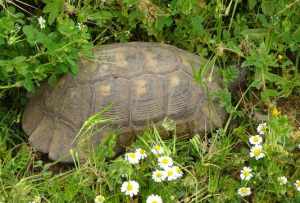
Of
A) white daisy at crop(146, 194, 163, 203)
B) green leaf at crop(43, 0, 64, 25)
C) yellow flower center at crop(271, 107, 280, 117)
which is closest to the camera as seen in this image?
white daisy at crop(146, 194, 163, 203)

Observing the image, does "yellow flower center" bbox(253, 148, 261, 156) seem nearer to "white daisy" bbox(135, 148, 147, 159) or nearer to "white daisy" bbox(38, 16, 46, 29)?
"white daisy" bbox(135, 148, 147, 159)

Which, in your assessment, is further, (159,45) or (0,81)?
(159,45)

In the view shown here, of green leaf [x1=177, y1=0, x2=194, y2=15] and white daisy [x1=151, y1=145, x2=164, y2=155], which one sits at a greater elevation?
green leaf [x1=177, y1=0, x2=194, y2=15]

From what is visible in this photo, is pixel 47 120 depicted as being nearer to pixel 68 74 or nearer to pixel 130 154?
pixel 68 74

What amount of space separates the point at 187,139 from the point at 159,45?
499 millimetres

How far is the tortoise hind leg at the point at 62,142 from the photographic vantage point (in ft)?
9.03

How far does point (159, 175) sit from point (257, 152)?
0.48 m

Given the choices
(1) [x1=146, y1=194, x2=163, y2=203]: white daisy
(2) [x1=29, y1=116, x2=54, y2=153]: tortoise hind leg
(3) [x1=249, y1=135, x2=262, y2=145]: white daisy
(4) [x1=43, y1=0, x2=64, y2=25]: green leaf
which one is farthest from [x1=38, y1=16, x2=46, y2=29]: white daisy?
(3) [x1=249, y1=135, x2=262, y2=145]: white daisy

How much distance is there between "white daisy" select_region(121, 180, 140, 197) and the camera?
245 centimetres


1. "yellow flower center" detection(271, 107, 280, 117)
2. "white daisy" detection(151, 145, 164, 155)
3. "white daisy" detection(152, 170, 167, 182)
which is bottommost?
"white daisy" detection(152, 170, 167, 182)

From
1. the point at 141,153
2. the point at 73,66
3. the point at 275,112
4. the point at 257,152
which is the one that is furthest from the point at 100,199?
the point at 275,112

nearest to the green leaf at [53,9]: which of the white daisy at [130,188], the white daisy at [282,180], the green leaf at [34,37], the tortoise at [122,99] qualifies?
the green leaf at [34,37]

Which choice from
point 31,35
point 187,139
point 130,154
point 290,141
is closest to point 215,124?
point 187,139

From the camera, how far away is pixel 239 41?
119 inches
